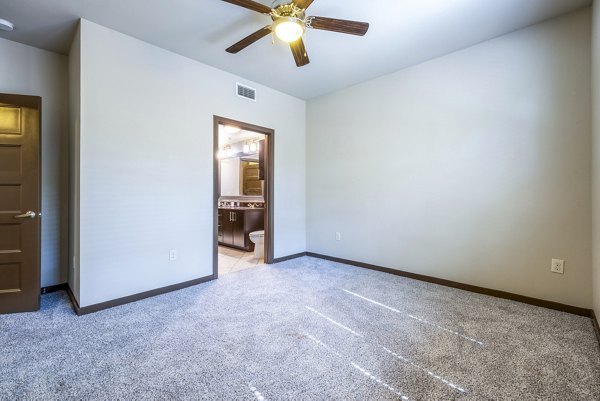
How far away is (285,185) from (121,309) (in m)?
2.61

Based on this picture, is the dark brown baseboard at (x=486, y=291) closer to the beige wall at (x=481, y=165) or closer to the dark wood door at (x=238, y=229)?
the beige wall at (x=481, y=165)

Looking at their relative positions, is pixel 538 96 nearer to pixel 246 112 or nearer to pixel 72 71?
pixel 246 112

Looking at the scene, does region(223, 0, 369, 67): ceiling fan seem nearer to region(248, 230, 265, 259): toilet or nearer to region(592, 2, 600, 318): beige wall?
region(592, 2, 600, 318): beige wall

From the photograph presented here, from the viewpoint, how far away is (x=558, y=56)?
2420 millimetres

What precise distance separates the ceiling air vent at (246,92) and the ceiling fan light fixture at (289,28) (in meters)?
1.68

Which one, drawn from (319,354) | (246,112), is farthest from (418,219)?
(246,112)

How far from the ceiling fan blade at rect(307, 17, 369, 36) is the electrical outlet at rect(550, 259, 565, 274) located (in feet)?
8.66

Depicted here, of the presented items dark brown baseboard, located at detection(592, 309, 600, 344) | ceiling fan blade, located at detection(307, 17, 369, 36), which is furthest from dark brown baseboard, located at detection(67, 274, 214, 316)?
dark brown baseboard, located at detection(592, 309, 600, 344)

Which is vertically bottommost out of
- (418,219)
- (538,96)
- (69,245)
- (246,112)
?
(69,245)

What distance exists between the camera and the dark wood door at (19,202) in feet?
7.90

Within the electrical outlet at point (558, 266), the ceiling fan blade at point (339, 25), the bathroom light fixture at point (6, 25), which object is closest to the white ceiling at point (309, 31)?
the bathroom light fixture at point (6, 25)

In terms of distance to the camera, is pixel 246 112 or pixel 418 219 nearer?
pixel 418 219

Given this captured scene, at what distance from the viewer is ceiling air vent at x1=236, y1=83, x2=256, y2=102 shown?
11.9ft

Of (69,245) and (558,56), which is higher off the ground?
(558,56)
